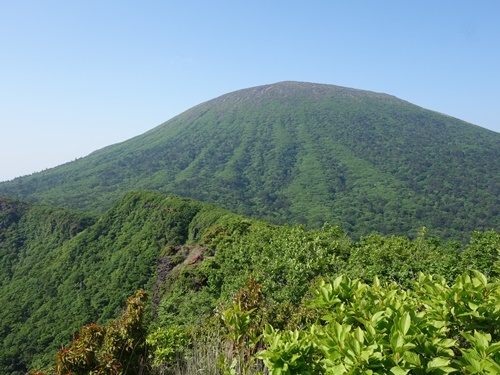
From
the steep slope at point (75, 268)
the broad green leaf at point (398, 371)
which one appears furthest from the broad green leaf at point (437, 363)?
the steep slope at point (75, 268)

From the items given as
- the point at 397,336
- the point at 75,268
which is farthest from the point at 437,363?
the point at 75,268

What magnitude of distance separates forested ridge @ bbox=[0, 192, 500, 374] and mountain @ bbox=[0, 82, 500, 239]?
144ft

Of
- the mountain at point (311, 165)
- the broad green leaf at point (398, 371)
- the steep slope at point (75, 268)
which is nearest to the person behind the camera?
the broad green leaf at point (398, 371)

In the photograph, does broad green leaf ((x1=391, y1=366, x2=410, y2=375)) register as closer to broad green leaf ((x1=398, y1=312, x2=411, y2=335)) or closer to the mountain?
broad green leaf ((x1=398, y1=312, x2=411, y2=335))

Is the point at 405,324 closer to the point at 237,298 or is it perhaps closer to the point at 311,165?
the point at 237,298

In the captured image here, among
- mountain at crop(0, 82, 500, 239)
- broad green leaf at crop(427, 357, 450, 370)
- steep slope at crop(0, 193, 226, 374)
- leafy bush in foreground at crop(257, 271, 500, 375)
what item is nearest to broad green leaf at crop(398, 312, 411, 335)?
leafy bush in foreground at crop(257, 271, 500, 375)

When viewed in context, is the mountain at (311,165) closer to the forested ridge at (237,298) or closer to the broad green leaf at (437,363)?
the forested ridge at (237,298)

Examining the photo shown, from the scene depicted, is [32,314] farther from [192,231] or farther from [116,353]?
[116,353]

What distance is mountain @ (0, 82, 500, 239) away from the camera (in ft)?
315

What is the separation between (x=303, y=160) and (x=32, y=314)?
104 m

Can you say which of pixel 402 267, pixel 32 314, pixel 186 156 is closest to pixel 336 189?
pixel 186 156

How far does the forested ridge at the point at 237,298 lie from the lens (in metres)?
3.05

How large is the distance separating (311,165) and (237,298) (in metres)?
122

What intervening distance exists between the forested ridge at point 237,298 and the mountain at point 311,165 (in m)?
43.9
